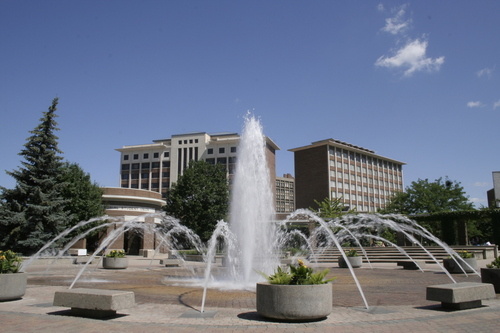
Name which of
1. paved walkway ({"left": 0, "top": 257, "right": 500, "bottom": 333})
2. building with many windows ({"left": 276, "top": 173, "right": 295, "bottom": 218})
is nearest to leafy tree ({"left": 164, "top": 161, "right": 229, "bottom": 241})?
paved walkway ({"left": 0, "top": 257, "right": 500, "bottom": 333})

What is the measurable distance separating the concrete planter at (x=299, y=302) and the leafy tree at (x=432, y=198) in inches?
2177

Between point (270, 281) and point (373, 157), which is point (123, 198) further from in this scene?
point (373, 157)

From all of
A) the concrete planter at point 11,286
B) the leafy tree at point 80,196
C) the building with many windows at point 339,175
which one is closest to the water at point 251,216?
the concrete planter at point 11,286

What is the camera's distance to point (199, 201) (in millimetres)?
44812

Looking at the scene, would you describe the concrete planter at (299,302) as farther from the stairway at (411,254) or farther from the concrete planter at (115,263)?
the stairway at (411,254)

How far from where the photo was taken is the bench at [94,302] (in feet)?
24.6

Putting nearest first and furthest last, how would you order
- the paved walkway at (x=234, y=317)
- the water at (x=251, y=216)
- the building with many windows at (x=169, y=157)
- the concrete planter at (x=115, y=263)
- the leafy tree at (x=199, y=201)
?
the paved walkway at (x=234, y=317) → the water at (x=251, y=216) → the concrete planter at (x=115, y=263) → the leafy tree at (x=199, y=201) → the building with many windows at (x=169, y=157)

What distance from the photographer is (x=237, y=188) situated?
18500mm

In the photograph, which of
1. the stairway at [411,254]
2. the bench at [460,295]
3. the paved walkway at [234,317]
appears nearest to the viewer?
the paved walkway at [234,317]

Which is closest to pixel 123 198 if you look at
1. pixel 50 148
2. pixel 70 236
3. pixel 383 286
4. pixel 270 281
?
pixel 70 236

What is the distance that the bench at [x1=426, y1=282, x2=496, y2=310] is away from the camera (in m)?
8.26

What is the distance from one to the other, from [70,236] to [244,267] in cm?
2624

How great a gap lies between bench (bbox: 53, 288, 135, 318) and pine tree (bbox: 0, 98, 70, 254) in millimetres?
25334

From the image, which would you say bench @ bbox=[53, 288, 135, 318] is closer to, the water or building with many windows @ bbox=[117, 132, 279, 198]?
the water
